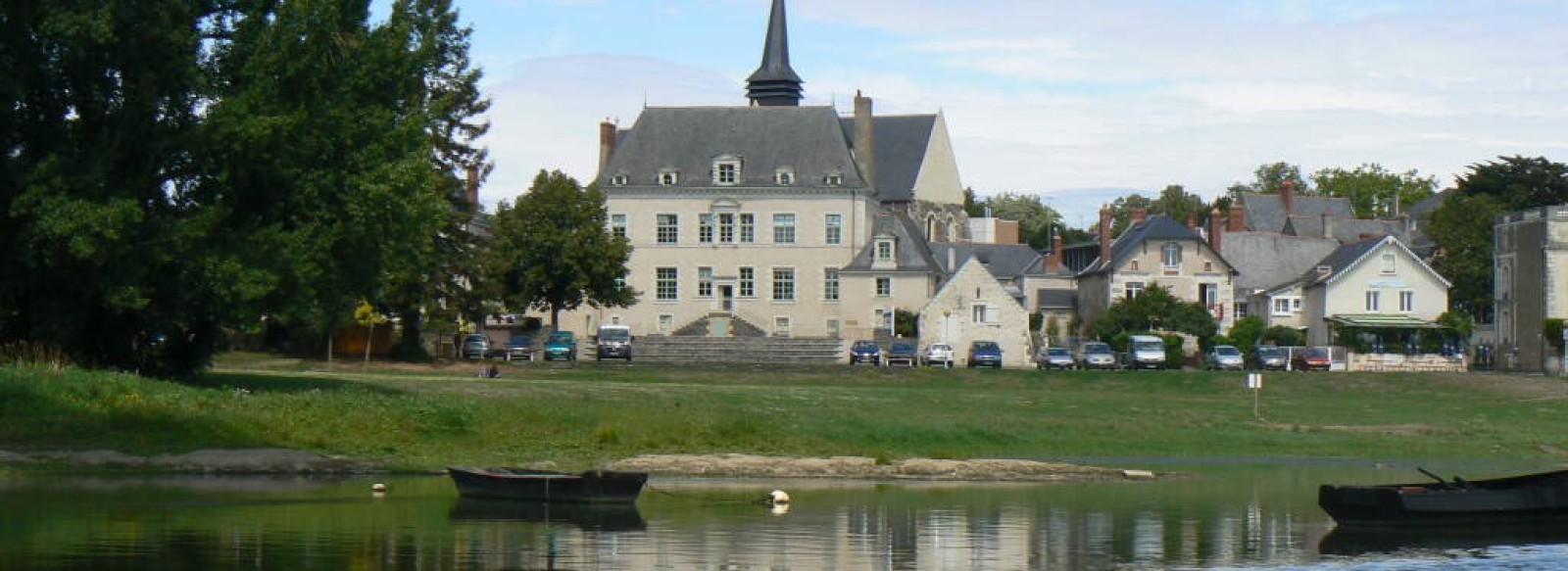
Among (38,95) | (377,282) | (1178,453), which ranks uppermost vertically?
(38,95)

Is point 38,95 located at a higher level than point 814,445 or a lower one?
higher

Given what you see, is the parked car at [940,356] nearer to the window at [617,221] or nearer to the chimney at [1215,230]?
the window at [617,221]

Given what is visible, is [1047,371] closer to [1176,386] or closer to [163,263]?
[1176,386]

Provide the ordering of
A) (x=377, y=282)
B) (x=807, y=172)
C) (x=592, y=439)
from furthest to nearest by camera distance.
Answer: (x=807, y=172) → (x=377, y=282) → (x=592, y=439)

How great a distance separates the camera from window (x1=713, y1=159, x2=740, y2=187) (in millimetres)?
116812

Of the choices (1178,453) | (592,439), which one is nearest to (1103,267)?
(1178,453)

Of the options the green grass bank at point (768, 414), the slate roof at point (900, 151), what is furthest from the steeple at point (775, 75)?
Result: the green grass bank at point (768, 414)

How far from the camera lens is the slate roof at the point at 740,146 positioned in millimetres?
116812

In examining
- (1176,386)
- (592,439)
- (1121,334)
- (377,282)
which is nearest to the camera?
(592,439)

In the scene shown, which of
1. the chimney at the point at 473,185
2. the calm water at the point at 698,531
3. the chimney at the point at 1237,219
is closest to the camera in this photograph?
the calm water at the point at 698,531

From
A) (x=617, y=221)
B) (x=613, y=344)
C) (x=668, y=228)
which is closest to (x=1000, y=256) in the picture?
(x=668, y=228)

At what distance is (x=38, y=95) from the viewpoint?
49.1 m

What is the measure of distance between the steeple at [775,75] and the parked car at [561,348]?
4289cm

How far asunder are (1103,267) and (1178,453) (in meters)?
64.7
